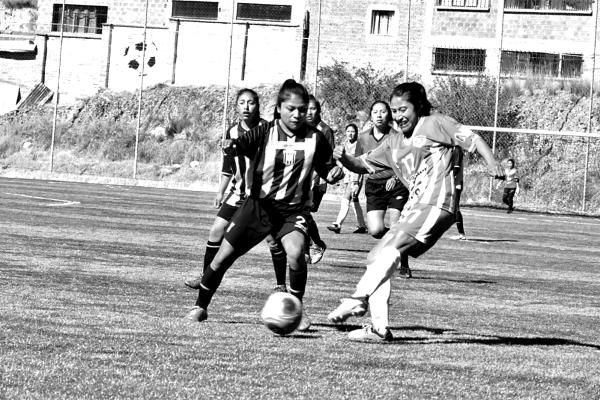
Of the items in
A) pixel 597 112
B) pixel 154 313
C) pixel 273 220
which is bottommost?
pixel 154 313

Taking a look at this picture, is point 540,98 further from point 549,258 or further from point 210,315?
point 210,315

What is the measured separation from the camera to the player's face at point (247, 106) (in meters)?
11.3

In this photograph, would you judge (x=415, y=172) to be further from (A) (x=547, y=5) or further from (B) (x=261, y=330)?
(A) (x=547, y=5)

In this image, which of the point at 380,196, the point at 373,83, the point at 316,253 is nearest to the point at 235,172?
the point at 380,196

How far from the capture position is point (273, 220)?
29.6 ft

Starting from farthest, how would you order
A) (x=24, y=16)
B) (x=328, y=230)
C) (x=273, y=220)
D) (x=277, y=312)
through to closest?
(x=24, y=16) < (x=328, y=230) < (x=273, y=220) < (x=277, y=312)

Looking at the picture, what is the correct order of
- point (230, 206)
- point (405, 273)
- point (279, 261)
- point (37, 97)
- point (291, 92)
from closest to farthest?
point (291, 92), point (279, 261), point (230, 206), point (405, 273), point (37, 97)

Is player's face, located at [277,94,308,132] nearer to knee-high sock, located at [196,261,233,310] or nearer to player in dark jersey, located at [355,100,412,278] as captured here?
knee-high sock, located at [196,261,233,310]

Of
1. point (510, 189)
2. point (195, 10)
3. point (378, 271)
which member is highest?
point (195, 10)

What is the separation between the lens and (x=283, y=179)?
902cm

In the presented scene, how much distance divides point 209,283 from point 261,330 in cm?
68

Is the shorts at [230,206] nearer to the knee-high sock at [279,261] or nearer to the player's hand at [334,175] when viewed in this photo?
the knee-high sock at [279,261]

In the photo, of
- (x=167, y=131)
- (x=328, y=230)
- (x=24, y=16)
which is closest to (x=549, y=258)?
(x=328, y=230)

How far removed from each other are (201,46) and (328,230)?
3391 centimetres
